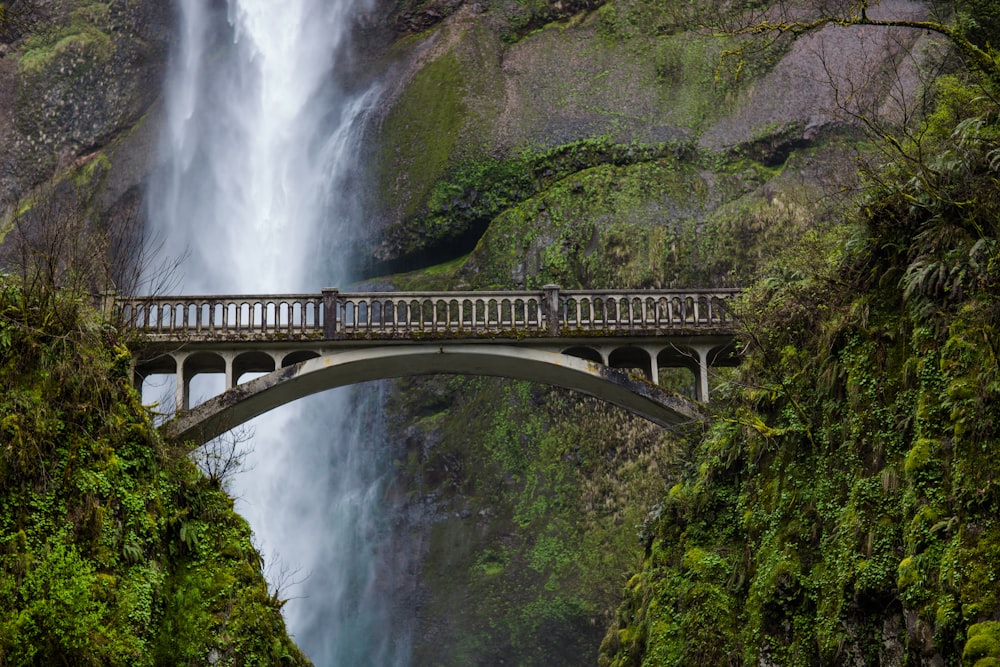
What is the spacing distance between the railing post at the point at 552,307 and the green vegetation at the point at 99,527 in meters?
8.41

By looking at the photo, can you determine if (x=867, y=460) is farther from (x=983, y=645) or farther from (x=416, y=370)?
(x=416, y=370)

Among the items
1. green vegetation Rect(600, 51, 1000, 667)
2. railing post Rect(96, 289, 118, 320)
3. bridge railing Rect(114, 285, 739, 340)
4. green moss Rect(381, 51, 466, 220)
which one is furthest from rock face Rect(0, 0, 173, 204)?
green vegetation Rect(600, 51, 1000, 667)

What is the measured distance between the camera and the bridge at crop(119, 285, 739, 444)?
71.2ft

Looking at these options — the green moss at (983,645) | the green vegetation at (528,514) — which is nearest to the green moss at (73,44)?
the green vegetation at (528,514)

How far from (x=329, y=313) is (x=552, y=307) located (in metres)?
4.59

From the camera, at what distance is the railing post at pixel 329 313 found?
22.1 m

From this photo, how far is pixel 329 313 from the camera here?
22.2 metres

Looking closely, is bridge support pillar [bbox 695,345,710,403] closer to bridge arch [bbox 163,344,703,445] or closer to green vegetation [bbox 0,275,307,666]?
bridge arch [bbox 163,344,703,445]

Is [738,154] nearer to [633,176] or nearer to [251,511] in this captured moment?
[633,176]

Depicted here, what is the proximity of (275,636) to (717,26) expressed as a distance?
1085 cm

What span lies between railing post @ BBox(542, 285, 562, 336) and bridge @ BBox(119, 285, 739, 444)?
25 mm

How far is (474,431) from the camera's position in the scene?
32.4 m

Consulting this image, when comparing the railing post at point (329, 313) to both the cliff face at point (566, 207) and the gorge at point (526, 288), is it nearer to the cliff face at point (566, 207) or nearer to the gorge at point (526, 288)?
the gorge at point (526, 288)

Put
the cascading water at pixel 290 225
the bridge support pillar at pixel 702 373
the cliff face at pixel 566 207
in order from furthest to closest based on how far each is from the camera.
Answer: the cascading water at pixel 290 225 → the cliff face at pixel 566 207 → the bridge support pillar at pixel 702 373
